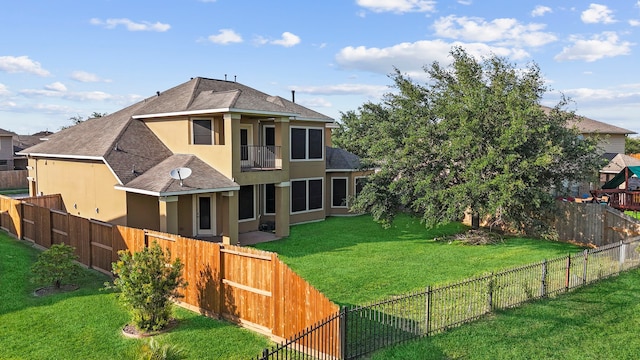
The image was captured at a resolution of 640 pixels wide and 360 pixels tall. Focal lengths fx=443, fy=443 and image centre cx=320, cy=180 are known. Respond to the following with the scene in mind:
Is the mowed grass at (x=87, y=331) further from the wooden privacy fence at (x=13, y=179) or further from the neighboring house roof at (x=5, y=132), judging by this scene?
the neighboring house roof at (x=5, y=132)

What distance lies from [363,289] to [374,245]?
19.5ft

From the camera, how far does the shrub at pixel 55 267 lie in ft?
39.1

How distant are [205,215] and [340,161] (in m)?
9.22

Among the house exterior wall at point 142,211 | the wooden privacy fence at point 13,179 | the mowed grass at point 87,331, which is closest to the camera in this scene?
the mowed grass at point 87,331

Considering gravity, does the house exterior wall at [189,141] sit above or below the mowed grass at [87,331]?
above

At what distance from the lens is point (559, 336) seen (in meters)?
9.12

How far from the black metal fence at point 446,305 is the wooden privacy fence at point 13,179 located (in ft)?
138

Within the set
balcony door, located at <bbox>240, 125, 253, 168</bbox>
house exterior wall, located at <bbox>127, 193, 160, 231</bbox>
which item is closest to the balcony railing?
balcony door, located at <bbox>240, 125, 253, 168</bbox>

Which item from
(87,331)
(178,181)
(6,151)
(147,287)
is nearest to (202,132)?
(178,181)

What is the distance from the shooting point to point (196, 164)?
1819 cm

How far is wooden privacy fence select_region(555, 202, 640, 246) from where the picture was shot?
17.3 metres

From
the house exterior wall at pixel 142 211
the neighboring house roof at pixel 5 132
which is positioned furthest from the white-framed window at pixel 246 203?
the neighboring house roof at pixel 5 132

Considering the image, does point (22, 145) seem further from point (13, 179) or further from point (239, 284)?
point (239, 284)

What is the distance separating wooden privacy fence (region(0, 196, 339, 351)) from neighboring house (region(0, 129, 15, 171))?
42233 mm
